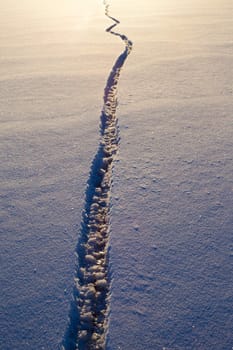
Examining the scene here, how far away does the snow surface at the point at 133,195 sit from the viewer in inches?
70.7

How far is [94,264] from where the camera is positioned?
6.96 feet

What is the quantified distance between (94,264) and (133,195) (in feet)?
2.20

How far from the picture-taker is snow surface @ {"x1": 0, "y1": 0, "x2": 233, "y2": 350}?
1.79 meters

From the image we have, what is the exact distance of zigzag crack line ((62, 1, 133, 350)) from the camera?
5.79ft

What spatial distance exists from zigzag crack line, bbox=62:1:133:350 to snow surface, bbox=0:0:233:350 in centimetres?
6

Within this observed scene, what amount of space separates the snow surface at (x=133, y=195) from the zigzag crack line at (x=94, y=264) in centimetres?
6

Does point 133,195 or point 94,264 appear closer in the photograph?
point 94,264

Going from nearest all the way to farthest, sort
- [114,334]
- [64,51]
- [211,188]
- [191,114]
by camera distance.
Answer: [114,334], [211,188], [191,114], [64,51]

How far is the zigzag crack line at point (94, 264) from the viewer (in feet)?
5.79

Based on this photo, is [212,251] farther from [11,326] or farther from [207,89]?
[207,89]

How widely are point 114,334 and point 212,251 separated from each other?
2.64 ft

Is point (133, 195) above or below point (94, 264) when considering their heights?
above

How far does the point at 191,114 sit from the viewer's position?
12.2ft

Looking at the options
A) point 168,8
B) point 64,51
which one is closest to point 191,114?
point 64,51
